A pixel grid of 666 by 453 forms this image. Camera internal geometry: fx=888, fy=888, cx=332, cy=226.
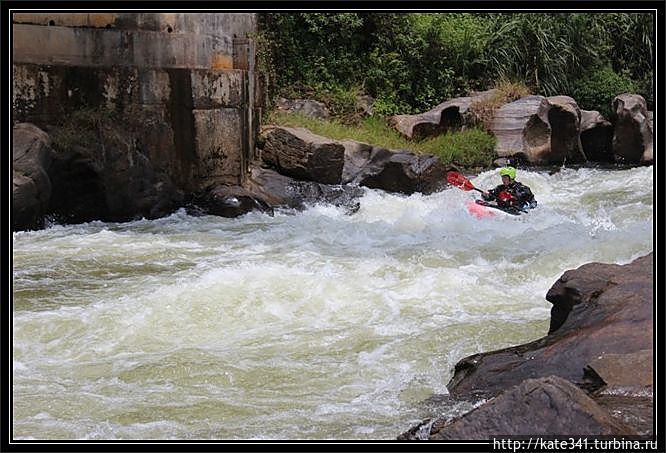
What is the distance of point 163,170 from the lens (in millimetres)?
10195

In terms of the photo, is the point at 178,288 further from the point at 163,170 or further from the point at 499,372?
the point at 163,170

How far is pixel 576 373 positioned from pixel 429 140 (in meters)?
10.4

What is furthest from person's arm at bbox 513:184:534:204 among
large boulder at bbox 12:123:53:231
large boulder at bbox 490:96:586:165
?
large boulder at bbox 12:123:53:231

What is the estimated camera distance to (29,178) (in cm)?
863

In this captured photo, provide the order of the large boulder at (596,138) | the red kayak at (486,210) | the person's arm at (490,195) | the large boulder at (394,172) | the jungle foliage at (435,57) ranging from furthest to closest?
1. the jungle foliage at (435,57)
2. the large boulder at (596,138)
3. the large boulder at (394,172)
4. the person's arm at (490,195)
5. the red kayak at (486,210)

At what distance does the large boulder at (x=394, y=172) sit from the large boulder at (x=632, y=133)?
12.3 ft

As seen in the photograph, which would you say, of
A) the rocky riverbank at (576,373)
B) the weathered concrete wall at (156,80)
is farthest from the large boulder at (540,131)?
the rocky riverbank at (576,373)

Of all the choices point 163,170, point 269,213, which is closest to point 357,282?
point 269,213

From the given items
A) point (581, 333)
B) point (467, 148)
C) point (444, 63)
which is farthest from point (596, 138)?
point (581, 333)

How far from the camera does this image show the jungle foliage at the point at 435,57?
14758 mm

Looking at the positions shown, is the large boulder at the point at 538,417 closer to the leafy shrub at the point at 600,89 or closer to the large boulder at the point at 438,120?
the large boulder at the point at 438,120

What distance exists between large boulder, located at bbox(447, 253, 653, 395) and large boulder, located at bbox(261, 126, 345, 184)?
6949mm

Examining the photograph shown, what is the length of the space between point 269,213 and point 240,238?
168 cm

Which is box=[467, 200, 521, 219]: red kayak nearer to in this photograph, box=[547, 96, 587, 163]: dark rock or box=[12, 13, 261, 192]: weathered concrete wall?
A: box=[12, 13, 261, 192]: weathered concrete wall
